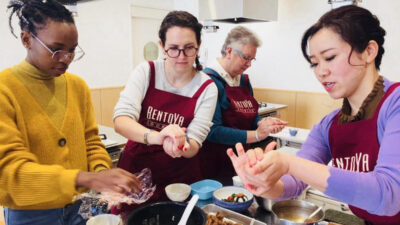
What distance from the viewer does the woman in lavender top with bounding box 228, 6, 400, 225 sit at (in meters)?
0.84

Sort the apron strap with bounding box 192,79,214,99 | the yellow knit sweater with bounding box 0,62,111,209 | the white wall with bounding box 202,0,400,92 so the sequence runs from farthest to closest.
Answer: the white wall with bounding box 202,0,400,92 < the apron strap with bounding box 192,79,214,99 < the yellow knit sweater with bounding box 0,62,111,209

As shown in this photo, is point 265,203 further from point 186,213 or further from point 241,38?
point 241,38

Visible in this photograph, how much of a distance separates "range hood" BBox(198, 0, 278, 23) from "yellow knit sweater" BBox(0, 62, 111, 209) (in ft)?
7.86

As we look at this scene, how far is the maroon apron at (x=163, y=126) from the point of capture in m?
1.71

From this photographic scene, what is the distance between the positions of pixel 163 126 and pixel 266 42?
4.19m

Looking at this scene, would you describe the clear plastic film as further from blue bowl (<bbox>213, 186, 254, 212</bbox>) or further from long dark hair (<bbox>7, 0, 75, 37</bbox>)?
long dark hair (<bbox>7, 0, 75, 37</bbox>)

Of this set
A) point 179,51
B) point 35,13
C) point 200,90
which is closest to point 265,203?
point 200,90

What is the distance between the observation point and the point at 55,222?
1.32 meters

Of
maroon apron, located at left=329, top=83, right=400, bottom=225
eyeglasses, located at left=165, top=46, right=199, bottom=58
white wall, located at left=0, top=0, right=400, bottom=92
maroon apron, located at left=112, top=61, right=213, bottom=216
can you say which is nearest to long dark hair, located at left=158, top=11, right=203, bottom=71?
eyeglasses, located at left=165, top=46, right=199, bottom=58

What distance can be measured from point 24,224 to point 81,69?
3798 millimetres

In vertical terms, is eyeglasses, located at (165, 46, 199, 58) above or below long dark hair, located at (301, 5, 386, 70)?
below

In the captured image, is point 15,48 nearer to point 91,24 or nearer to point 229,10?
point 91,24

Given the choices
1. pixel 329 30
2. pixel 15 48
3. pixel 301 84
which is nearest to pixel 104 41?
pixel 15 48

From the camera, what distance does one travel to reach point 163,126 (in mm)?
1745
